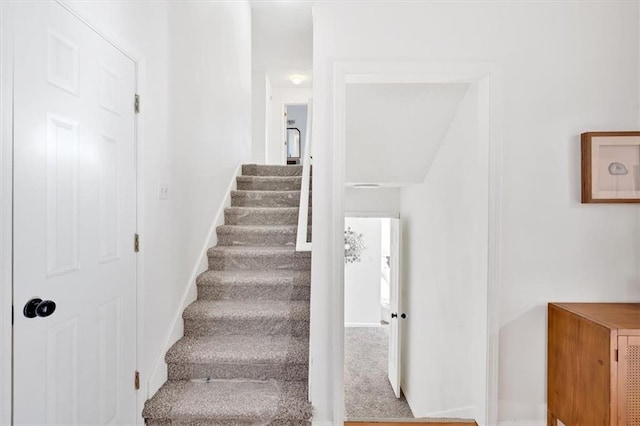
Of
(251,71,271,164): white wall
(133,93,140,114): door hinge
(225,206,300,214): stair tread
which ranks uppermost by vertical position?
(251,71,271,164): white wall

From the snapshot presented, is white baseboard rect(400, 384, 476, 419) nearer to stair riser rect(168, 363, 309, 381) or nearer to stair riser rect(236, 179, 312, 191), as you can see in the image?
stair riser rect(168, 363, 309, 381)

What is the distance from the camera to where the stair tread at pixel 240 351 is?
225cm

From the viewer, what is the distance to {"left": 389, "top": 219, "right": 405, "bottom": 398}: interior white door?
14.1 ft

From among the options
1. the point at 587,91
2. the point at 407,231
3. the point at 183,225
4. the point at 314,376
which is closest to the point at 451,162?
the point at 587,91

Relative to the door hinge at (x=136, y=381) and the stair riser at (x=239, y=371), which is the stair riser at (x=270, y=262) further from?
the door hinge at (x=136, y=381)

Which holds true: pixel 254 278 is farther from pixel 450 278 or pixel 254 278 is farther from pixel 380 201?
pixel 380 201

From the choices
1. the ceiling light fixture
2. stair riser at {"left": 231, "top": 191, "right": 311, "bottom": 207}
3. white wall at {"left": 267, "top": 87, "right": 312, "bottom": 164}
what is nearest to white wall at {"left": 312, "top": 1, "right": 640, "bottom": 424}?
stair riser at {"left": 231, "top": 191, "right": 311, "bottom": 207}

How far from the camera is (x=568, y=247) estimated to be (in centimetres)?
206

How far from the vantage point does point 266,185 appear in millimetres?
4203

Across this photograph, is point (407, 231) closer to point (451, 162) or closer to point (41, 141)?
point (451, 162)

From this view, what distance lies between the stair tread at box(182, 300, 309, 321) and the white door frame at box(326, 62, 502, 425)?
536mm

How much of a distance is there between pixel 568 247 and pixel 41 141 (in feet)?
8.25

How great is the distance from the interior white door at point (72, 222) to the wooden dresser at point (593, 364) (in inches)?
87.3

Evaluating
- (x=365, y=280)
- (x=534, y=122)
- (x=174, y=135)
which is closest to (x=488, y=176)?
(x=534, y=122)
